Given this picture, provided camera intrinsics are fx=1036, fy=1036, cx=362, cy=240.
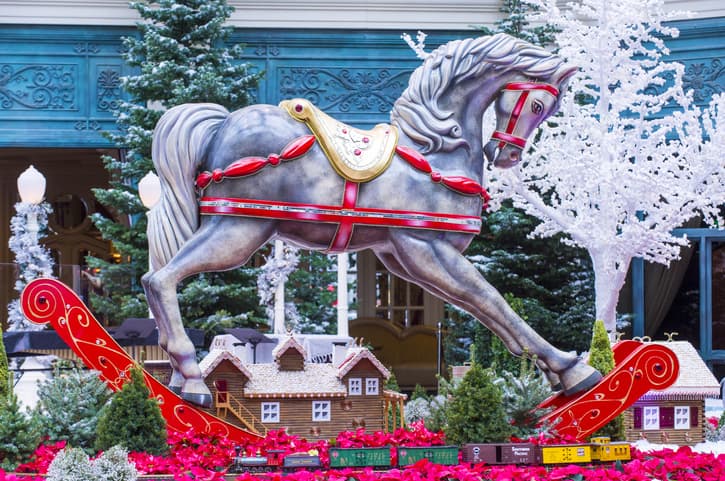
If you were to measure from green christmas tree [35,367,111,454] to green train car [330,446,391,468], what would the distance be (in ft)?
4.29

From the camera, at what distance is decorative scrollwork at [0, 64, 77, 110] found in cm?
1456

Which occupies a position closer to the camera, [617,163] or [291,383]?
[291,383]

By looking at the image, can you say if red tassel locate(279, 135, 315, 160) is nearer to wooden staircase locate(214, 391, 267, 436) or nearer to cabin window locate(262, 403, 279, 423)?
wooden staircase locate(214, 391, 267, 436)

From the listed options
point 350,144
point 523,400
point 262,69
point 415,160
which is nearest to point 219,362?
point 350,144

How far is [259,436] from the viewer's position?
18.0ft

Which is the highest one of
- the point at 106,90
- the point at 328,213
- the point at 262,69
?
the point at 262,69

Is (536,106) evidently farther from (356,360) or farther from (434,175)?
(356,360)

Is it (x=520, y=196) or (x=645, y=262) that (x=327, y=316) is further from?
(x=645, y=262)

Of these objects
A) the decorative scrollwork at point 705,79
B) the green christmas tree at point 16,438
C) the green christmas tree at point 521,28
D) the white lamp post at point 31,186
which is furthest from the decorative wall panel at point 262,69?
the green christmas tree at point 16,438

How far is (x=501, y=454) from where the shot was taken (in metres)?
4.77

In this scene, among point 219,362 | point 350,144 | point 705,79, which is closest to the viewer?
point 350,144

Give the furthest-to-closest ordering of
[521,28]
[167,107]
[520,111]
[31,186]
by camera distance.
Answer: [521,28]
[167,107]
[31,186]
[520,111]

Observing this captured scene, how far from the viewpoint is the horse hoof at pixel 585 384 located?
17.7 ft

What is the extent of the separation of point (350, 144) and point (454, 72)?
2.34 feet
